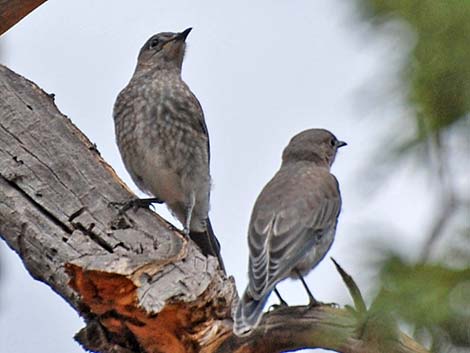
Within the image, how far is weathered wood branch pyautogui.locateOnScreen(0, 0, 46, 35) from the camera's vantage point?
16.9ft

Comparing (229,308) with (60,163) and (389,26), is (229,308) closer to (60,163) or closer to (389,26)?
(60,163)

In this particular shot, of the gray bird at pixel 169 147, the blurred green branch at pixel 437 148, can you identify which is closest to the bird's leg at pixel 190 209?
the gray bird at pixel 169 147

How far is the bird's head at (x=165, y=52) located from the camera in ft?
22.3

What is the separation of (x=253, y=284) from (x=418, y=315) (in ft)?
9.34

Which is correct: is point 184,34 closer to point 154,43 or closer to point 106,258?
point 154,43

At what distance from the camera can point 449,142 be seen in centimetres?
143

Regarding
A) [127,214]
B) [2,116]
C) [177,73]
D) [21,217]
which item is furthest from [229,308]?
[177,73]

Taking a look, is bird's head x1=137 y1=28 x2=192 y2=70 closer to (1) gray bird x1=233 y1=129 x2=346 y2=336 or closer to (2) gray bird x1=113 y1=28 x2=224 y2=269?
(2) gray bird x1=113 y1=28 x2=224 y2=269

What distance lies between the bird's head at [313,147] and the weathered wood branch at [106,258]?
1.34m

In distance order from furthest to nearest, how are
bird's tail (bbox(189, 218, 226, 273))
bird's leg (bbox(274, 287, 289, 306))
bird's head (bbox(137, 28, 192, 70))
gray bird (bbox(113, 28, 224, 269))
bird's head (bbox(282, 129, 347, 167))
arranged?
bird's head (bbox(137, 28, 192, 70)) < bird's tail (bbox(189, 218, 226, 273)) < gray bird (bbox(113, 28, 224, 269)) < bird's head (bbox(282, 129, 347, 167)) < bird's leg (bbox(274, 287, 289, 306))

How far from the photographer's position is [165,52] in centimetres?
685

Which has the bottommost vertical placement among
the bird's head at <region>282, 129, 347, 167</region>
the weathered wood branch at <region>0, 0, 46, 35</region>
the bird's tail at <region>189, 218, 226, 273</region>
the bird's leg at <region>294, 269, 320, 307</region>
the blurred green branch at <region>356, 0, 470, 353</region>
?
the blurred green branch at <region>356, 0, 470, 353</region>

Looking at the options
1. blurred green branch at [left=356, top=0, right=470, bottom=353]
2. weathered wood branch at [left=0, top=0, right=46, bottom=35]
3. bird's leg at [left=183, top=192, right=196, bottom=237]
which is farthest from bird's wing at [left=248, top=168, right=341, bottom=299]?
blurred green branch at [left=356, top=0, right=470, bottom=353]

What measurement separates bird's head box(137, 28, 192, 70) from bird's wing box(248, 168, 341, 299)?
5.93 feet
